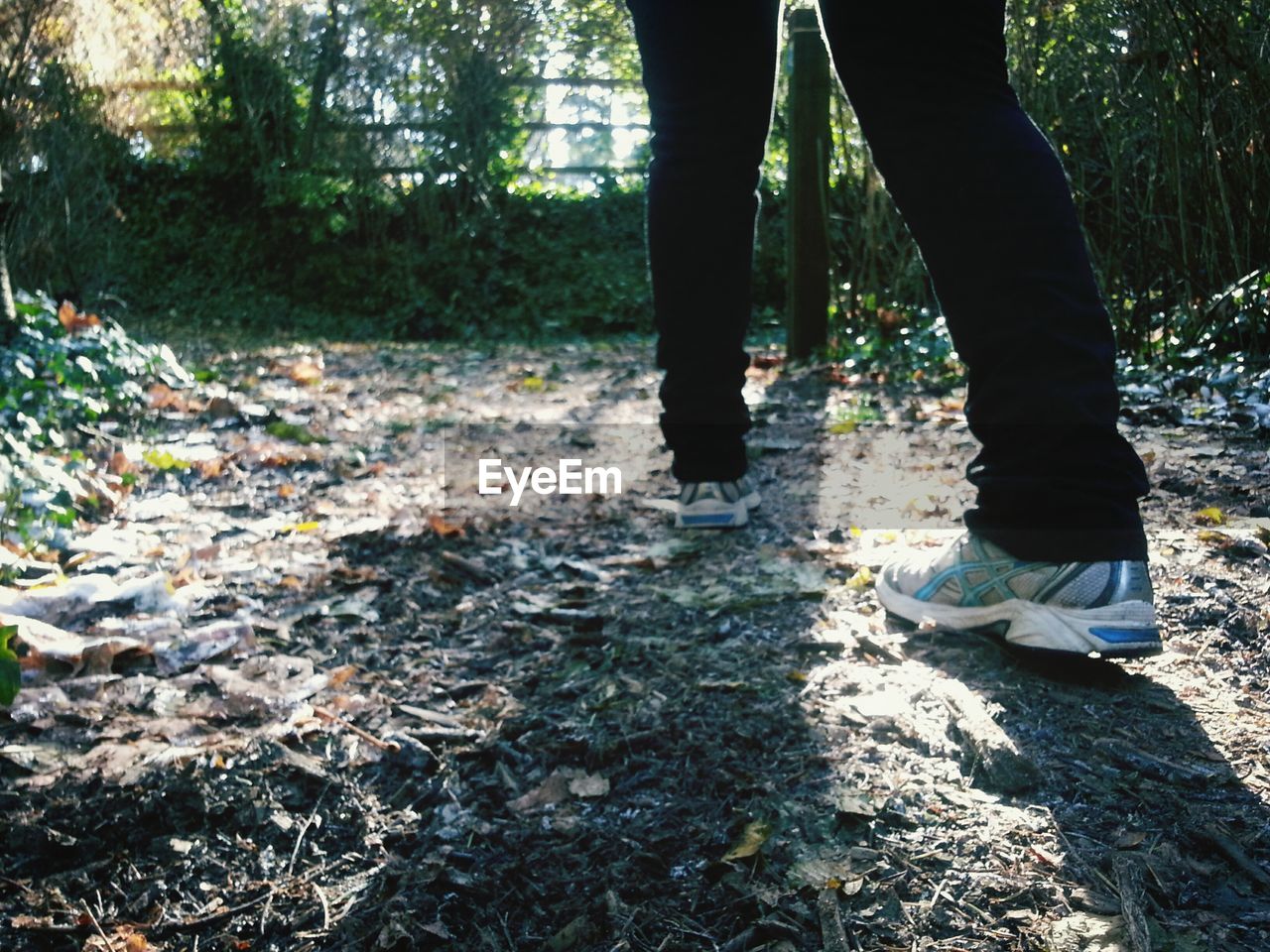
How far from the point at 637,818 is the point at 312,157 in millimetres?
10470

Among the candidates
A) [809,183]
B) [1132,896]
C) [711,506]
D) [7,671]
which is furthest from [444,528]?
[809,183]

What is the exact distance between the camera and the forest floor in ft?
3.59

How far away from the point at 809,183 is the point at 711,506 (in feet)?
10.7

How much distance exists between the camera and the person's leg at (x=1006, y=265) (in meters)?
1.45

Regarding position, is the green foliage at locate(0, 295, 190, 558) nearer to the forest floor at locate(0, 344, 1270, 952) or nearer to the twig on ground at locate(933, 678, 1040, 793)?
the forest floor at locate(0, 344, 1270, 952)

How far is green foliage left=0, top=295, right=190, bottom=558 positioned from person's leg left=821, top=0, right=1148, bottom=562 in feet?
6.94

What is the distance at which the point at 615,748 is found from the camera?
1.44 metres

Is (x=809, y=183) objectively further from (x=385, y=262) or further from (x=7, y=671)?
(x=385, y=262)

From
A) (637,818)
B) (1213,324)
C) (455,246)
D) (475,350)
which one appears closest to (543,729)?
(637,818)

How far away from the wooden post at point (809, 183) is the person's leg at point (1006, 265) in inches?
154

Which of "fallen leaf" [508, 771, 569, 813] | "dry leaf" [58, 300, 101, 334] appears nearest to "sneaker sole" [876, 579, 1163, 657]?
"fallen leaf" [508, 771, 569, 813]

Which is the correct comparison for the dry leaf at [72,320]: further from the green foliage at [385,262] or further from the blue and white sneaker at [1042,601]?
the green foliage at [385,262]

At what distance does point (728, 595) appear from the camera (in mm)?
2049

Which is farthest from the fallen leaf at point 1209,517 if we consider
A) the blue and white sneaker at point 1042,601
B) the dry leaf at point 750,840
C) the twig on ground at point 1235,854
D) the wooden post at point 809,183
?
the wooden post at point 809,183
